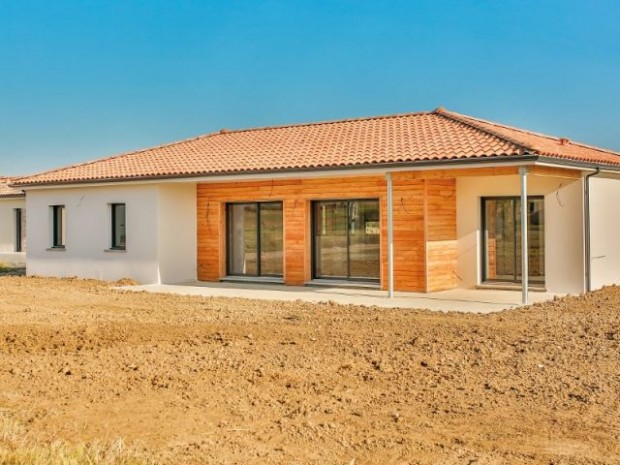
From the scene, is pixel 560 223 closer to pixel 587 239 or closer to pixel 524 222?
pixel 587 239

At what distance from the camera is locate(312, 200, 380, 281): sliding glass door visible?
16453 millimetres

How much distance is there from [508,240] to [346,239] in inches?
156

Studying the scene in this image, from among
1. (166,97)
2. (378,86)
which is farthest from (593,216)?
(166,97)

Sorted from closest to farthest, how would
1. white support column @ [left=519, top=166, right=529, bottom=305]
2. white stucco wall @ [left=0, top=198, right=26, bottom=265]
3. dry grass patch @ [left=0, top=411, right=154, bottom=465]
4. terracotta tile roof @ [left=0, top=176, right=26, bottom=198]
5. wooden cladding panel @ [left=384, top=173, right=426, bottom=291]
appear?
dry grass patch @ [left=0, top=411, right=154, bottom=465] < white support column @ [left=519, top=166, right=529, bottom=305] < wooden cladding panel @ [left=384, top=173, right=426, bottom=291] < terracotta tile roof @ [left=0, top=176, right=26, bottom=198] < white stucco wall @ [left=0, top=198, right=26, bottom=265]

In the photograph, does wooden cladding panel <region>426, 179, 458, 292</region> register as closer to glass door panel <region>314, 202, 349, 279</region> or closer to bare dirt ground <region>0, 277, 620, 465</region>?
glass door panel <region>314, 202, 349, 279</region>

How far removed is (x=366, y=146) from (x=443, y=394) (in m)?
10.7

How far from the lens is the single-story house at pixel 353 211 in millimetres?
14922

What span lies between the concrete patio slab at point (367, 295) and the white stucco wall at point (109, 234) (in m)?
0.91

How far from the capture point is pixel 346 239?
16.8 metres

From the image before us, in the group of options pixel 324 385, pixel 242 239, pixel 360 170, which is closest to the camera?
pixel 324 385

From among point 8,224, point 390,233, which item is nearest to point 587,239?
point 390,233

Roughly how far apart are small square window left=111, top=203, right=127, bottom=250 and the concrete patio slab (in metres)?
2.01

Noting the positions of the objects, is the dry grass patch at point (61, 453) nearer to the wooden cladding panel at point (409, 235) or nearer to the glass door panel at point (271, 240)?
the wooden cladding panel at point (409, 235)

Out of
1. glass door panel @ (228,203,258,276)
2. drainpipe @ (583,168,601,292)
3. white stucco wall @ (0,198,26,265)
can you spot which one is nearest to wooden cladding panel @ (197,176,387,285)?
glass door panel @ (228,203,258,276)
